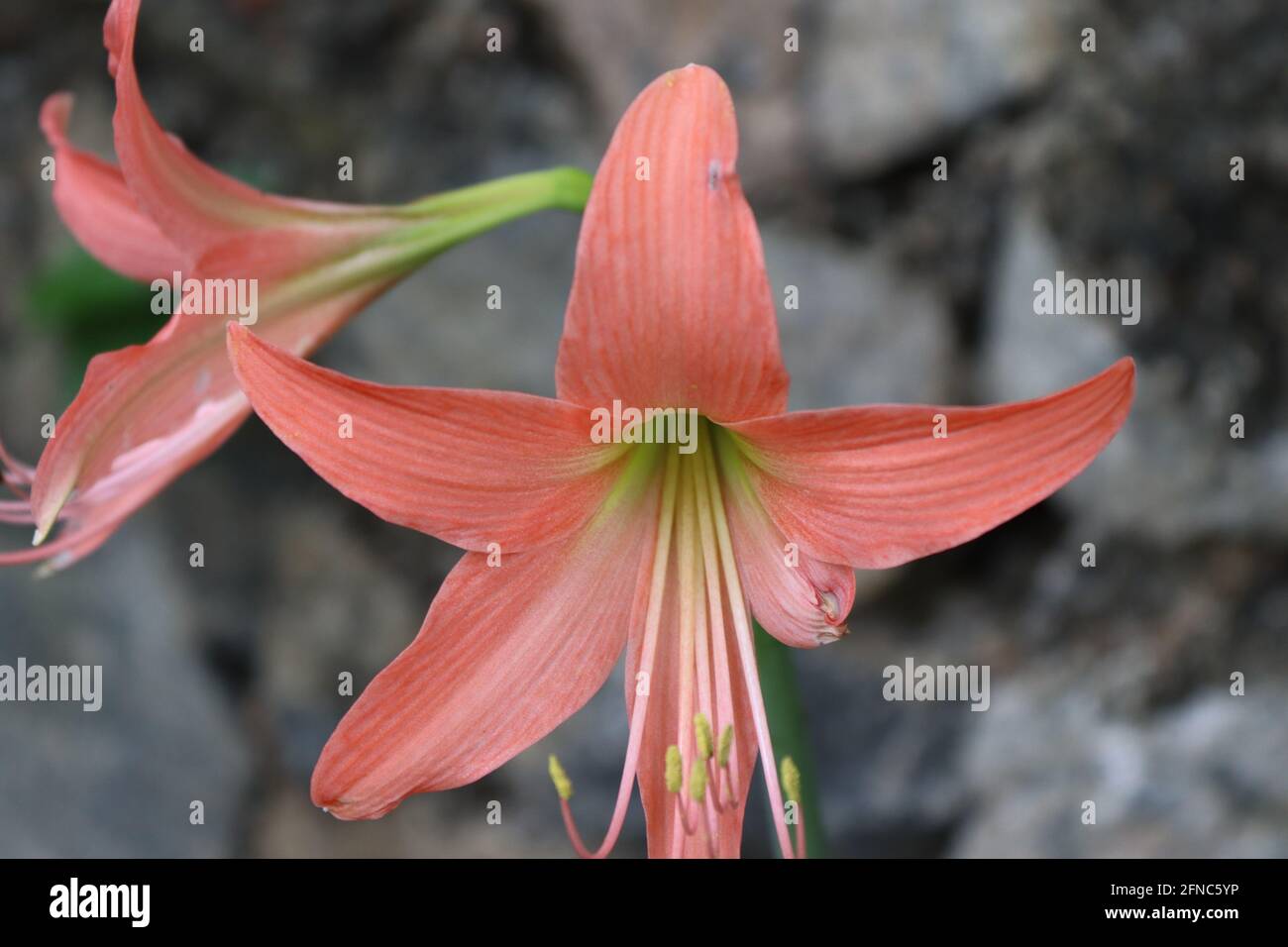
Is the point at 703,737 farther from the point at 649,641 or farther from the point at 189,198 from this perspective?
the point at 189,198

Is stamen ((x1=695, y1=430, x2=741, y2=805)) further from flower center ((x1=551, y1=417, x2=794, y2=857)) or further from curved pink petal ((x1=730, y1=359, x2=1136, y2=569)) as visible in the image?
curved pink petal ((x1=730, y1=359, x2=1136, y2=569))

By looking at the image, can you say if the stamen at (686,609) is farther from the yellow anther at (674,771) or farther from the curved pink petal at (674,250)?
the curved pink petal at (674,250)

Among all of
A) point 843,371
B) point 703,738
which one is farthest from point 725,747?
point 843,371

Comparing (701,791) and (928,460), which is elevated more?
(928,460)

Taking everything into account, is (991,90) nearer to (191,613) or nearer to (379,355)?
(379,355)

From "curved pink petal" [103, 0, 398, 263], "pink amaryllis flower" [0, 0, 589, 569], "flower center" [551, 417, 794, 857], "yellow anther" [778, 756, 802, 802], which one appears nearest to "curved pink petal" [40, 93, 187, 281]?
"pink amaryllis flower" [0, 0, 589, 569]

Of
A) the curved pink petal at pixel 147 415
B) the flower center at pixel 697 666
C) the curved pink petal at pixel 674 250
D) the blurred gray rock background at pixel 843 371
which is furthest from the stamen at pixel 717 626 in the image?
the blurred gray rock background at pixel 843 371
